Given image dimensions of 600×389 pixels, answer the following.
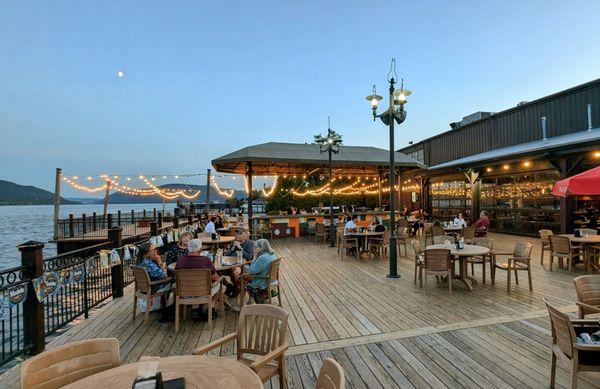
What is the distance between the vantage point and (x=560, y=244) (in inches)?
264

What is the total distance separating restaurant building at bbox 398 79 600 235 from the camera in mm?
10914

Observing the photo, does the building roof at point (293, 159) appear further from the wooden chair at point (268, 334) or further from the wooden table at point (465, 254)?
the wooden chair at point (268, 334)

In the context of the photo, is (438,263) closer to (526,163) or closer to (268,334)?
(268,334)

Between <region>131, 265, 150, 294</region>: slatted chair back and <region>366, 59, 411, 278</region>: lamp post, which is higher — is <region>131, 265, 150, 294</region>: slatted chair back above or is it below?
below

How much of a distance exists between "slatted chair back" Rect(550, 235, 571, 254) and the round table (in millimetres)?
8364

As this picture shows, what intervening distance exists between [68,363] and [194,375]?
904mm

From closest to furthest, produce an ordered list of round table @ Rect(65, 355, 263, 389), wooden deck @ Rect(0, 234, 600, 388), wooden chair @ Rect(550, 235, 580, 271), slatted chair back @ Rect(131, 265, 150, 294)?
round table @ Rect(65, 355, 263, 389)
wooden deck @ Rect(0, 234, 600, 388)
slatted chair back @ Rect(131, 265, 150, 294)
wooden chair @ Rect(550, 235, 580, 271)

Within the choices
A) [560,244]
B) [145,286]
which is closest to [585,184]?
[560,244]

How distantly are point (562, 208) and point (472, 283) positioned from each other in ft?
29.1

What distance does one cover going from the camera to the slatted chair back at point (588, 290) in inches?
128

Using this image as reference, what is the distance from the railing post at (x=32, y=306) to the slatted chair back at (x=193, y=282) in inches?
63.6

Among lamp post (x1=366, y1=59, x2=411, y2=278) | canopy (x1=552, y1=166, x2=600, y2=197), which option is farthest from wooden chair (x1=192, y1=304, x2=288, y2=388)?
lamp post (x1=366, y1=59, x2=411, y2=278)

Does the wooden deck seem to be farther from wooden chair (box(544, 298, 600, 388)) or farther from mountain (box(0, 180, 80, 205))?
mountain (box(0, 180, 80, 205))

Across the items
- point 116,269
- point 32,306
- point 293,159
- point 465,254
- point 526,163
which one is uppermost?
point 293,159
